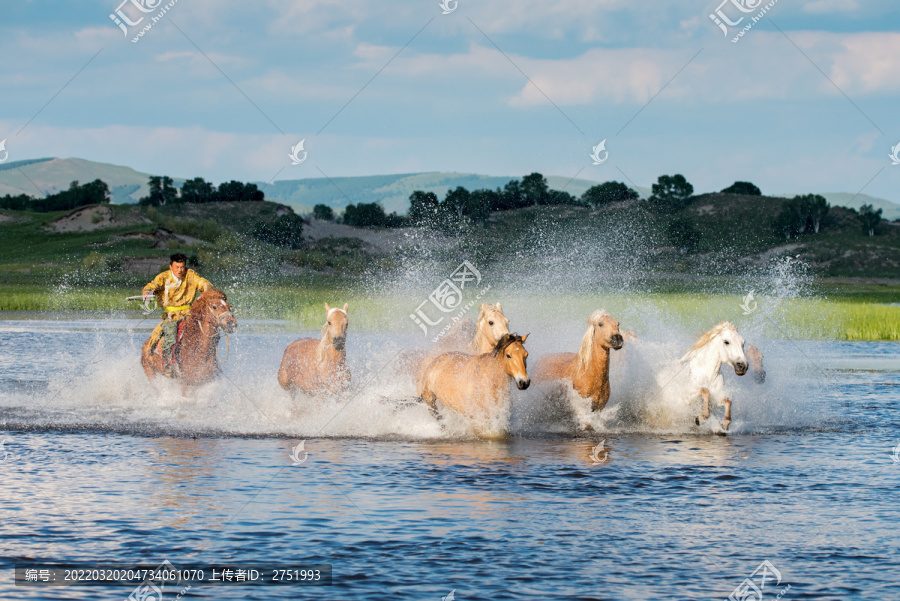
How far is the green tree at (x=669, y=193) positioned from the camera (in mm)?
136125

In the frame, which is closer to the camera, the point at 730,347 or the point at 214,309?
the point at 730,347

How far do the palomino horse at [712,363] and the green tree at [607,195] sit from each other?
123556 mm

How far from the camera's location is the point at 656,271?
83.5m

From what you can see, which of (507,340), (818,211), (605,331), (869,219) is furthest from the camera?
(818,211)

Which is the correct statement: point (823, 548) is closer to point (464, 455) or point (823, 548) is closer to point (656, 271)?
point (464, 455)

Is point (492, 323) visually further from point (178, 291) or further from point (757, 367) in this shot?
point (178, 291)

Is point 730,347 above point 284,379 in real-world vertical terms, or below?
above

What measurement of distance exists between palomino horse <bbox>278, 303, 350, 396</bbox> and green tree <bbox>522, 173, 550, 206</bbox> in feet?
392

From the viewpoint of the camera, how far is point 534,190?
136 m

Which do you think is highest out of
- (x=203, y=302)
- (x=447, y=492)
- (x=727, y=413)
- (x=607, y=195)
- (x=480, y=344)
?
(x=607, y=195)

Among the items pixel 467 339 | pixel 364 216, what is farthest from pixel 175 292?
pixel 364 216

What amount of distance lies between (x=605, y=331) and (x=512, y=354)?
1806mm

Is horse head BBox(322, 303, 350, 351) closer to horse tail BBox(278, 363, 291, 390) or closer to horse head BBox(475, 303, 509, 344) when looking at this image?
horse tail BBox(278, 363, 291, 390)

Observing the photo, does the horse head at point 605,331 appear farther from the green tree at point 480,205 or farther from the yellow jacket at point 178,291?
the green tree at point 480,205
